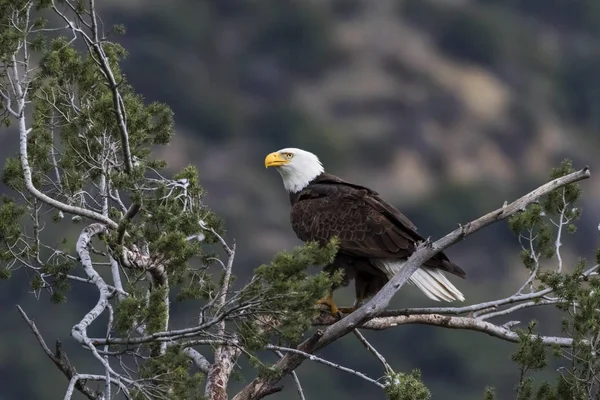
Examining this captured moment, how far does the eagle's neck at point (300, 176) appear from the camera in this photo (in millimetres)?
10594

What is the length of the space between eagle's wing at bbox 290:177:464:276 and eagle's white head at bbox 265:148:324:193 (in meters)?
0.36

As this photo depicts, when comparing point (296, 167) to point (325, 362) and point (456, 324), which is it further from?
point (325, 362)

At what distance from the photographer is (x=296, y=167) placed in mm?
10688

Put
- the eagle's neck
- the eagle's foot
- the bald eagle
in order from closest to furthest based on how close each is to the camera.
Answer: the bald eagle, the eagle's foot, the eagle's neck

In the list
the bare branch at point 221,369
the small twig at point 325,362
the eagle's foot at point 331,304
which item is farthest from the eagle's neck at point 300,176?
the small twig at point 325,362

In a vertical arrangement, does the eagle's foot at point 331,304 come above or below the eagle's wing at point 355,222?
below

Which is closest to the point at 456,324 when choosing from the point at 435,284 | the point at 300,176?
the point at 435,284

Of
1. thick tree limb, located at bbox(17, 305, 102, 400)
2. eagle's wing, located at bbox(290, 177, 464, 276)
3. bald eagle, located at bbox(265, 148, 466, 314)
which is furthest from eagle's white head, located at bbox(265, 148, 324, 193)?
thick tree limb, located at bbox(17, 305, 102, 400)

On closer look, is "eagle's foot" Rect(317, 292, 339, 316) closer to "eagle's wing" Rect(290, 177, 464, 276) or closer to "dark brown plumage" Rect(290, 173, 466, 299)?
"dark brown plumage" Rect(290, 173, 466, 299)

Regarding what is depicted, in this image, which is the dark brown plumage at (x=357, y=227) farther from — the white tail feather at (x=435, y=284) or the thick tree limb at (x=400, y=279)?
the thick tree limb at (x=400, y=279)

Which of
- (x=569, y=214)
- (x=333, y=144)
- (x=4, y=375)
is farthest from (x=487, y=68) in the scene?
(x=569, y=214)

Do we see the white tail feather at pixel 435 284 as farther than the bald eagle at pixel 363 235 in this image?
No

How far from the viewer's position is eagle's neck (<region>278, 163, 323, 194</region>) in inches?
417

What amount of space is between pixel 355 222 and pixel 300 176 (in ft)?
3.67
